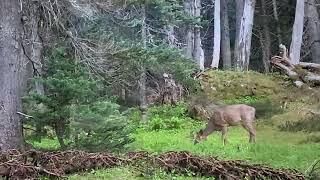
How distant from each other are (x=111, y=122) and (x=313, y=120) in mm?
8132

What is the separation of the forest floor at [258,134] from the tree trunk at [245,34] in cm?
414

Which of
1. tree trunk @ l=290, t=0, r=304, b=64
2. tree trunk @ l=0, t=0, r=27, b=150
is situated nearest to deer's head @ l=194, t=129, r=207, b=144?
tree trunk @ l=0, t=0, r=27, b=150

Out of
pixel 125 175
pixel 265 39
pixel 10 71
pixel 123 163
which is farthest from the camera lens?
pixel 265 39

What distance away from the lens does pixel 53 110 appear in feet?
33.3

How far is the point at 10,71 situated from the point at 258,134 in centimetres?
782

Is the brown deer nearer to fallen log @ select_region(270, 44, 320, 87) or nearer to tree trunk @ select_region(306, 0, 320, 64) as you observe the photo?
fallen log @ select_region(270, 44, 320, 87)

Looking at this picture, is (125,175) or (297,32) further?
(297,32)

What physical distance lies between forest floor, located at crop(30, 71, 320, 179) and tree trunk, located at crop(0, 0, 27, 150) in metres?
2.05

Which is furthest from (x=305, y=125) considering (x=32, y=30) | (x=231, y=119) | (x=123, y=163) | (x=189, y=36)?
(x=189, y=36)

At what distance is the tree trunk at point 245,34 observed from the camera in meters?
29.2

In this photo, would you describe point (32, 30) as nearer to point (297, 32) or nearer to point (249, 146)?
point (249, 146)

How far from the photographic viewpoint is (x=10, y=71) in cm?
1041

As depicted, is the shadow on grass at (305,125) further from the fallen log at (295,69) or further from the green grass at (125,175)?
the green grass at (125,175)

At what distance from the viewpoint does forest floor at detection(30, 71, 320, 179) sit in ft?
32.9
